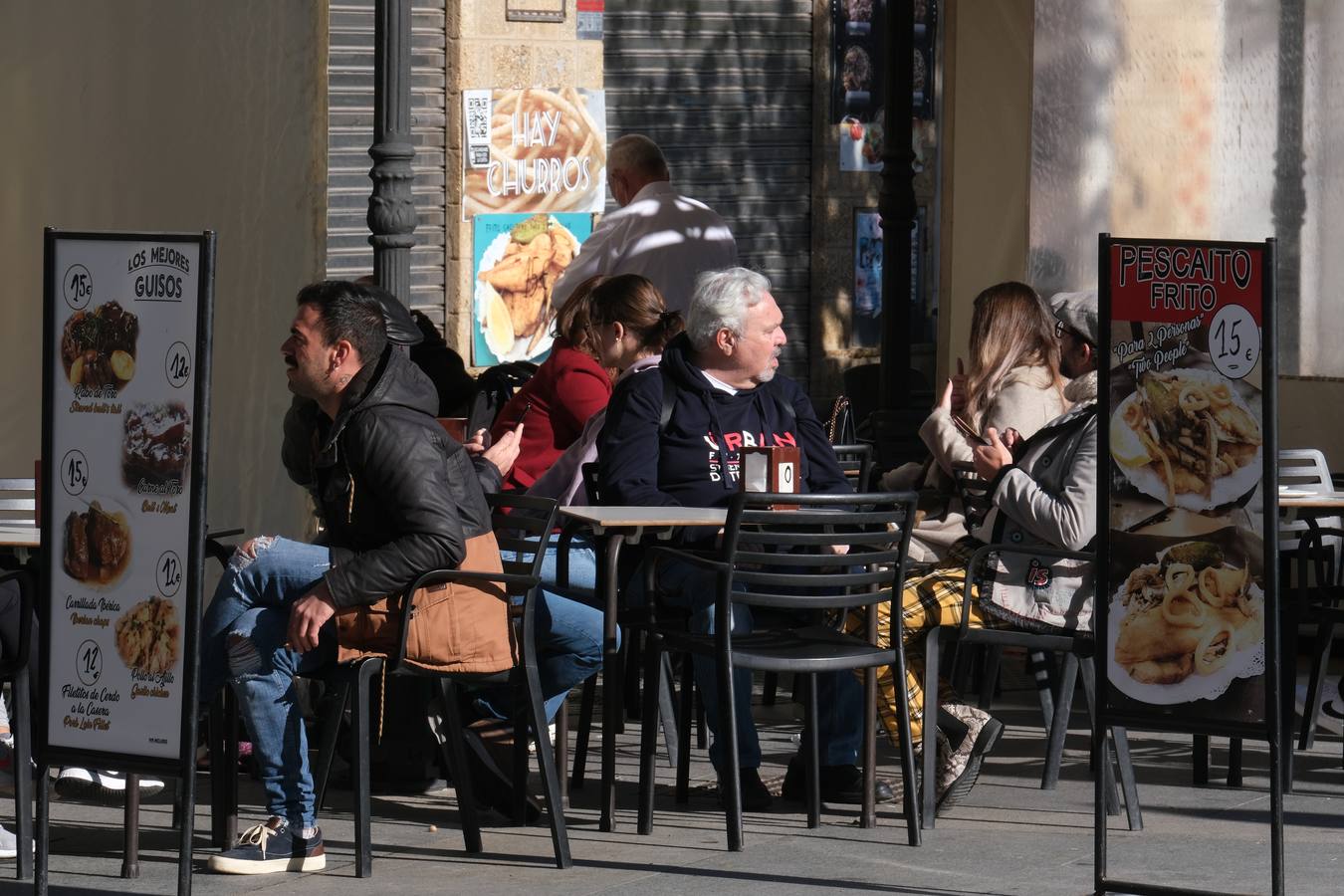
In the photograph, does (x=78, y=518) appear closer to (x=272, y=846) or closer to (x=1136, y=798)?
(x=272, y=846)

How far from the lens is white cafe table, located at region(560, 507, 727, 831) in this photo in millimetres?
5922

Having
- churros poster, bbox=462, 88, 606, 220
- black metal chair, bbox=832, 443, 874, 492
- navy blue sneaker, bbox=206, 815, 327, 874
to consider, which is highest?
churros poster, bbox=462, 88, 606, 220

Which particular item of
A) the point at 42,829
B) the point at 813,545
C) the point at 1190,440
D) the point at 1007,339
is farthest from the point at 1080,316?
the point at 42,829

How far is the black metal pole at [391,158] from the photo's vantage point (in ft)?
26.5

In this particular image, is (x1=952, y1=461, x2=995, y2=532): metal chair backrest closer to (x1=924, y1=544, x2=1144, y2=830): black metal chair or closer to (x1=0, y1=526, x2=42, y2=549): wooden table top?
(x1=924, y1=544, x2=1144, y2=830): black metal chair

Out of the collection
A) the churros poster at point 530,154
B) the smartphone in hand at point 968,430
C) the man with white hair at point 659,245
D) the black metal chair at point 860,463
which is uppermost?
the churros poster at point 530,154

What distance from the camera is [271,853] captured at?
5.52 metres

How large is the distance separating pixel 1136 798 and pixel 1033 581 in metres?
0.64

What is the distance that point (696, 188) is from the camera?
14.5 meters

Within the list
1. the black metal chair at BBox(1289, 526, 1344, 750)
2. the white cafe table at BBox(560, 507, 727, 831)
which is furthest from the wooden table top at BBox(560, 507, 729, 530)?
the black metal chair at BBox(1289, 526, 1344, 750)

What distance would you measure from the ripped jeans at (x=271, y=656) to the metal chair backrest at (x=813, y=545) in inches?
40.6

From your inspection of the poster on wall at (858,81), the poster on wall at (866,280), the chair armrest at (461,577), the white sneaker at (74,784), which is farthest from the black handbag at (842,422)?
the poster on wall at (858,81)

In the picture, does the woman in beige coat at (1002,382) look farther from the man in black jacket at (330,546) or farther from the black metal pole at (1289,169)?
the black metal pole at (1289,169)

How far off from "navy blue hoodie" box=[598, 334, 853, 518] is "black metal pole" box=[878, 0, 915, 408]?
3.26 m
